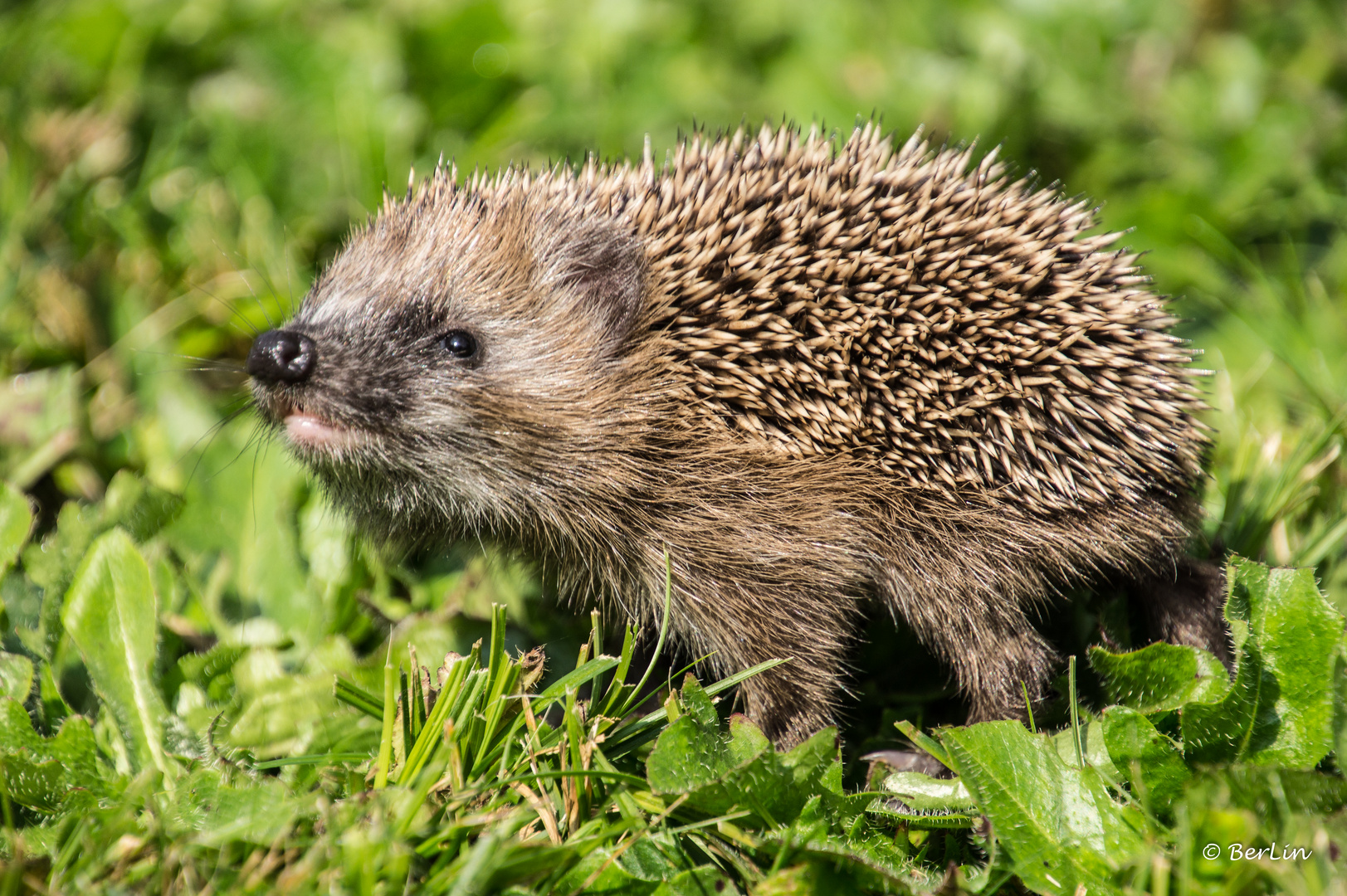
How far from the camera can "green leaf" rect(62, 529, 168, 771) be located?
3432mm

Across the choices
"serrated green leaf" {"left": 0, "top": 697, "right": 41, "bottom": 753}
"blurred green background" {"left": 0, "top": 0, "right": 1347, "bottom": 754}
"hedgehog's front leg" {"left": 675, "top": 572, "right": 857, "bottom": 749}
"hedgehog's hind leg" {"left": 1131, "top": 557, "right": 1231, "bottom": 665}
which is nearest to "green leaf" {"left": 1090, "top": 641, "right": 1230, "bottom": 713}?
"hedgehog's hind leg" {"left": 1131, "top": 557, "right": 1231, "bottom": 665}

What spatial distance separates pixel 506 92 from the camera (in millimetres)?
7086

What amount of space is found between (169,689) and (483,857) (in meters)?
1.65

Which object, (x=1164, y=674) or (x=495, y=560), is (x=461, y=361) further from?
(x=1164, y=674)

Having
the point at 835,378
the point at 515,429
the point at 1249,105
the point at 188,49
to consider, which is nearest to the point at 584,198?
the point at 515,429

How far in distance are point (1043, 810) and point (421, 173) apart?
5005 mm

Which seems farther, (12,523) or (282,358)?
(12,523)

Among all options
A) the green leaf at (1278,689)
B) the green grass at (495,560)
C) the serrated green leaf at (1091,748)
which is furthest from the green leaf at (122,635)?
the green leaf at (1278,689)

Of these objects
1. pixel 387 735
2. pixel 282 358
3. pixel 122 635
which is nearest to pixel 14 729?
pixel 122 635

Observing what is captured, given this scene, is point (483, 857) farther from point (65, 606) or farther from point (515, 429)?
point (65, 606)

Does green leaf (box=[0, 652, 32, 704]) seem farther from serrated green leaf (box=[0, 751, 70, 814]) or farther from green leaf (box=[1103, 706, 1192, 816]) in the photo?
green leaf (box=[1103, 706, 1192, 816])

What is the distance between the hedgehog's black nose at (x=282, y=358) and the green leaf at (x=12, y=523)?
1010mm

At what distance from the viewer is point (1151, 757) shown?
3.03 meters

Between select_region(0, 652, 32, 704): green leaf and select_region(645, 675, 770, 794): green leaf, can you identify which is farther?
select_region(0, 652, 32, 704): green leaf
